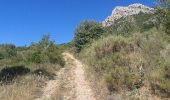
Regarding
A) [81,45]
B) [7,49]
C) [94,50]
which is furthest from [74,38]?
[94,50]

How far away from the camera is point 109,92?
14070mm

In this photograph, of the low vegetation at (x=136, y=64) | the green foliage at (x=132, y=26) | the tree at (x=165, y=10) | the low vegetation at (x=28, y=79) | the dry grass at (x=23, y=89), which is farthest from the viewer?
the green foliage at (x=132, y=26)

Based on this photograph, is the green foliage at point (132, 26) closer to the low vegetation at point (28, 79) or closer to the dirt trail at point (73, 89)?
the dirt trail at point (73, 89)

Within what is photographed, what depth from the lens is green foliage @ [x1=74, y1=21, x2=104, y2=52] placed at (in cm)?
4208

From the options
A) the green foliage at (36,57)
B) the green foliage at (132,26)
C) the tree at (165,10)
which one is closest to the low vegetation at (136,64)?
the tree at (165,10)

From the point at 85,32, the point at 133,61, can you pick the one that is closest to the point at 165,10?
the point at 133,61

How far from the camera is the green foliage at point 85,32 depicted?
138 feet

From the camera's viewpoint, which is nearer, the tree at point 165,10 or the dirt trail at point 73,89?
the tree at point 165,10

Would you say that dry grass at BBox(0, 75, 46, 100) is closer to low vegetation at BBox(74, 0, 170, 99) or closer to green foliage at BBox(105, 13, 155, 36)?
low vegetation at BBox(74, 0, 170, 99)

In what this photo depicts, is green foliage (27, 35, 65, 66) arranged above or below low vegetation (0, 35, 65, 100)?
above

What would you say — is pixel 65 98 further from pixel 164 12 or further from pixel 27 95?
pixel 164 12

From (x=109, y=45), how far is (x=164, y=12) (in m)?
7.93

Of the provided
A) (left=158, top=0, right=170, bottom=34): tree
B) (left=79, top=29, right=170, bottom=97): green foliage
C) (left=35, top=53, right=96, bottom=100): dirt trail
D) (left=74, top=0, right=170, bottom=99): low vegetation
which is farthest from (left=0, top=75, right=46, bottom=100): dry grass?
(left=158, top=0, right=170, bottom=34): tree

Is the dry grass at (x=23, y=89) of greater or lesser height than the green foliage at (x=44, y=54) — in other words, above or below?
below
